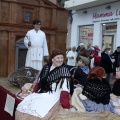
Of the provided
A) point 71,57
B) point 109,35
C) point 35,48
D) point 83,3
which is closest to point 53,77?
point 35,48

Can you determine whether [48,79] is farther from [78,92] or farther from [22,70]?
[22,70]

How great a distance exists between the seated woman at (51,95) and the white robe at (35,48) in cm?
245

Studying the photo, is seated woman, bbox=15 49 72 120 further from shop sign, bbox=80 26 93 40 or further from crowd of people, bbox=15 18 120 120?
shop sign, bbox=80 26 93 40

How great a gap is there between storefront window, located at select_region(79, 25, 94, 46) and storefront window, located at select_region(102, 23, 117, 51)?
42.2 inches

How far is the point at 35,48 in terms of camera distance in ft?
19.4

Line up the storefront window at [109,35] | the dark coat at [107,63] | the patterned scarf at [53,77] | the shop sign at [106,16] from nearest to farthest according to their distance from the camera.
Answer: the patterned scarf at [53,77] < the dark coat at [107,63] < the shop sign at [106,16] < the storefront window at [109,35]

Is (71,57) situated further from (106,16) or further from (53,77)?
(53,77)

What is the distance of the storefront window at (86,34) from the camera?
1474cm

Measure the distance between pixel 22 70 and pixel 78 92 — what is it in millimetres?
1979

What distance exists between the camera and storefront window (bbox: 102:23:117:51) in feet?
42.5

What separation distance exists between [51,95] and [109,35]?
10.4m

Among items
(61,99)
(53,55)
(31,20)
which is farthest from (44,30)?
(61,99)

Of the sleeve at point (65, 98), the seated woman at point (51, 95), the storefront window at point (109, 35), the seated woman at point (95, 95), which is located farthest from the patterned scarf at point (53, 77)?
the storefront window at point (109, 35)

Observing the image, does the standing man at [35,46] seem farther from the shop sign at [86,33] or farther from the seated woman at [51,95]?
the shop sign at [86,33]
